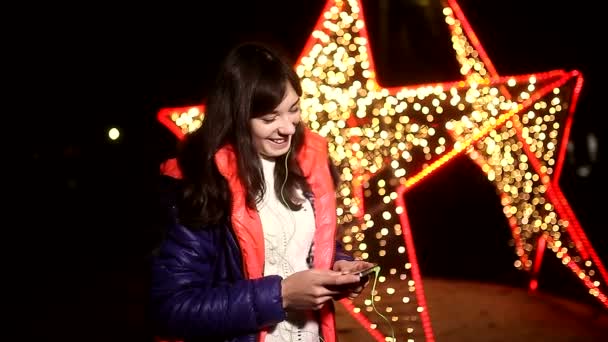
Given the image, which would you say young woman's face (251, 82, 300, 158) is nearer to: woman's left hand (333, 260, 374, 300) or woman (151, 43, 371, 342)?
woman (151, 43, 371, 342)

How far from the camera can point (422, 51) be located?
7625mm

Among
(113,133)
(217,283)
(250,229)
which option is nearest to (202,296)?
(217,283)

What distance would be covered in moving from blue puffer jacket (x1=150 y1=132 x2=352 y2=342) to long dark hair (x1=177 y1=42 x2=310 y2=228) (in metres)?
0.05

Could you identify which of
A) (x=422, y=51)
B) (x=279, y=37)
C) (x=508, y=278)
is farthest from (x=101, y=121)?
(x=508, y=278)

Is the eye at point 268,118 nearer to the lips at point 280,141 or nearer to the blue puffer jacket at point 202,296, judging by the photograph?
the lips at point 280,141

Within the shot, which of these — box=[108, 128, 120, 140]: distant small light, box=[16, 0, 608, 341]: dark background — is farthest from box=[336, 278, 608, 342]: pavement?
box=[108, 128, 120, 140]: distant small light

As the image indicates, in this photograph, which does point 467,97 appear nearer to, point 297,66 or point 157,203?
point 297,66

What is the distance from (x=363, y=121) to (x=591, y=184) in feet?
37.0

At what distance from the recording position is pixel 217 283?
1.88 m

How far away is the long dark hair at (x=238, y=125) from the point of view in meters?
1.88

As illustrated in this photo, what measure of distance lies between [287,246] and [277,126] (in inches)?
16.1

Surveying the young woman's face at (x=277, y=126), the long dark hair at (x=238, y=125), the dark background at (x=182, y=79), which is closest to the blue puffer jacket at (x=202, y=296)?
the long dark hair at (x=238, y=125)

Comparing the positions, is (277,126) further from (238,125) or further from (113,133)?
(113,133)

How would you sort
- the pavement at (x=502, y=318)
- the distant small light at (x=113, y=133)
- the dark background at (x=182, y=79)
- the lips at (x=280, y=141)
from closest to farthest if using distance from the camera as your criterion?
the lips at (x=280, y=141) → the pavement at (x=502, y=318) → the dark background at (x=182, y=79) → the distant small light at (x=113, y=133)
